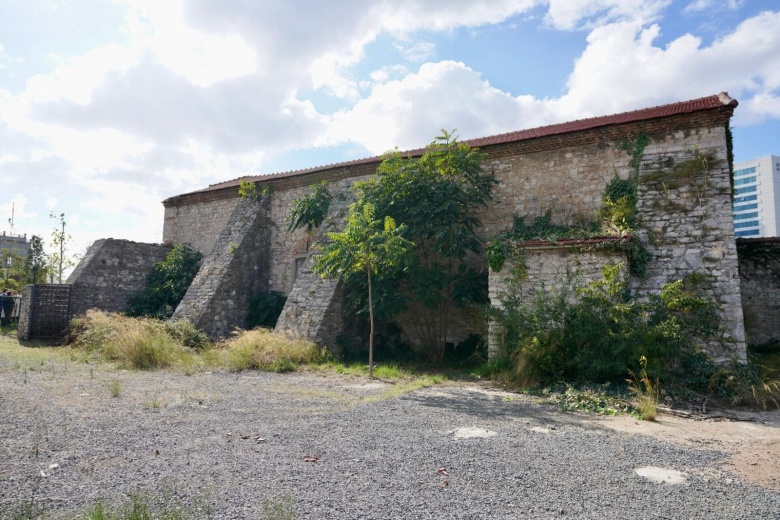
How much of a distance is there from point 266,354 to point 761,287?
1137cm

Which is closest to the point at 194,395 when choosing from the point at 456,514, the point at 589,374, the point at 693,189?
the point at 456,514

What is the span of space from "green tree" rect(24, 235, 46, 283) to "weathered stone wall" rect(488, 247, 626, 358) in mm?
24771

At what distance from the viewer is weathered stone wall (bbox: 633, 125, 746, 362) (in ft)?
27.4

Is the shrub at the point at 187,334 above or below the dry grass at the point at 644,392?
above

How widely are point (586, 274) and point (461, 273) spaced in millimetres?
3242

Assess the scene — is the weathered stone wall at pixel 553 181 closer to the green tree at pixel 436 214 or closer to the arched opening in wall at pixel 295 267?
the green tree at pixel 436 214

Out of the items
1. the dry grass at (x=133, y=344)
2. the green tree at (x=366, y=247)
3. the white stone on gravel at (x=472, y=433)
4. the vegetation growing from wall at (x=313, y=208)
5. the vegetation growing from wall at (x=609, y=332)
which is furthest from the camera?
the vegetation growing from wall at (x=313, y=208)

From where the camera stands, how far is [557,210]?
37.5ft

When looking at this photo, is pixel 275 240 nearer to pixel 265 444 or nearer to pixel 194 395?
pixel 194 395

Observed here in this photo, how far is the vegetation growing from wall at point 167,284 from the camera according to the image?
16.1 metres

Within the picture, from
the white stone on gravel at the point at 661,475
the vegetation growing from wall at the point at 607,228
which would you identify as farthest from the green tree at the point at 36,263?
the white stone on gravel at the point at 661,475

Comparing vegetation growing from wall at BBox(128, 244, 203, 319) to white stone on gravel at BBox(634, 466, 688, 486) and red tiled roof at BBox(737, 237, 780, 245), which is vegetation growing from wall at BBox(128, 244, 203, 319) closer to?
white stone on gravel at BBox(634, 466, 688, 486)

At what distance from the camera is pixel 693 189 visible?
9320 millimetres

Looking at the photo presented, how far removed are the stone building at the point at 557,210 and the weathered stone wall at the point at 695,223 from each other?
0.02 m
